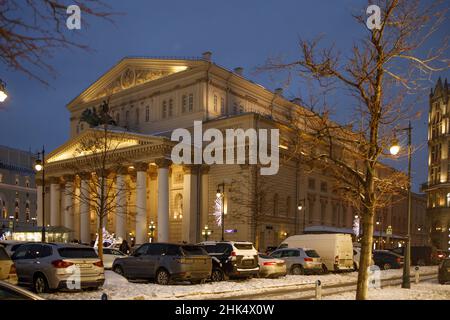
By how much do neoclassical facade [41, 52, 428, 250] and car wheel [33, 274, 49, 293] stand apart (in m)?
33.5

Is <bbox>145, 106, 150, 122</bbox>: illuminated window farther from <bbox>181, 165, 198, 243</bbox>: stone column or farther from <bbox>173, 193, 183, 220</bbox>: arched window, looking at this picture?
<bbox>181, 165, 198, 243</bbox>: stone column

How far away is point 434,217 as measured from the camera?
360 ft

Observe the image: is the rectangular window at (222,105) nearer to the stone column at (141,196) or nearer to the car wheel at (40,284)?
the stone column at (141,196)

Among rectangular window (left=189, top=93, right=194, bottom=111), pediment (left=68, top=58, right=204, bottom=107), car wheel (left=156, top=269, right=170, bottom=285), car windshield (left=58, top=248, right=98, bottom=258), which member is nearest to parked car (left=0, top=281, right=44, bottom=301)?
car windshield (left=58, top=248, right=98, bottom=258)

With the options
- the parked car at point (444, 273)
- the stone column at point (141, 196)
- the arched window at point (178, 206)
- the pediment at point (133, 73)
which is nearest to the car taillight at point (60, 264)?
the parked car at point (444, 273)

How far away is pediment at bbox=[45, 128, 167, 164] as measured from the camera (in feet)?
200

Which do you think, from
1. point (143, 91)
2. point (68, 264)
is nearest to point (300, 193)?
point (143, 91)

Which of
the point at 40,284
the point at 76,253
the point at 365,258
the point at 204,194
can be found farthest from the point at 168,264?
the point at 204,194

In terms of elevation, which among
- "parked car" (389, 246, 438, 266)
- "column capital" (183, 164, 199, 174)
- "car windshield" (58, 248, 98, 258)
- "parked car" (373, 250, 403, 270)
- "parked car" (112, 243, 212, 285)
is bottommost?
"parked car" (389, 246, 438, 266)

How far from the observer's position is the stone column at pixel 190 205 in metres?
62.8

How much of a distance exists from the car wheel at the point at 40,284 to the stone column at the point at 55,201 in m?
60.2

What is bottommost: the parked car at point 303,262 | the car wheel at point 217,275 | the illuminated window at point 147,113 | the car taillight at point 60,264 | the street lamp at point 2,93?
the parked car at point 303,262

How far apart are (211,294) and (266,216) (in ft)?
146
